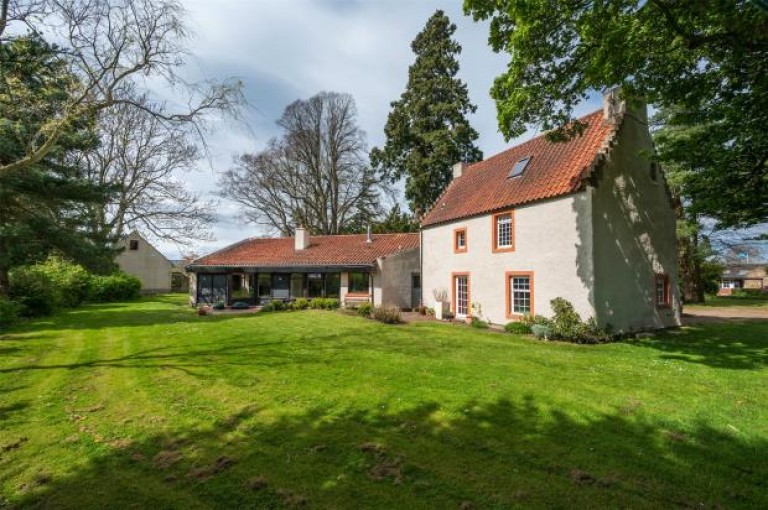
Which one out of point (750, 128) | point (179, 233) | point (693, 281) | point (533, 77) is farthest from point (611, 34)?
point (693, 281)

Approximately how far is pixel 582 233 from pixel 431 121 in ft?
70.1

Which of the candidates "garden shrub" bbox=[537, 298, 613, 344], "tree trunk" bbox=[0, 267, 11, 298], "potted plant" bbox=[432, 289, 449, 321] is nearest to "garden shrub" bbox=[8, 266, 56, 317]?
"tree trunk" bbox=[0, 267, 11, 298]

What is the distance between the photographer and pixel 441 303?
20.4 metres

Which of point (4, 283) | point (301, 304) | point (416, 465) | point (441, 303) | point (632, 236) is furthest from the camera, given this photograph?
point (301, 304)

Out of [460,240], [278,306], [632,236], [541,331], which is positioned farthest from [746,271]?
[278,306]

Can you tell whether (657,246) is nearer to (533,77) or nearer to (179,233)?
(533,77)

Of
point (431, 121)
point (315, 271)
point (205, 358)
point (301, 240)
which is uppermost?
point (431, 121)

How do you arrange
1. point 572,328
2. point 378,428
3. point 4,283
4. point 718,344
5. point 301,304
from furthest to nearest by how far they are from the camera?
point 301,304 → point 4,283 → point 572,328 → point 718,344 → point 378,428

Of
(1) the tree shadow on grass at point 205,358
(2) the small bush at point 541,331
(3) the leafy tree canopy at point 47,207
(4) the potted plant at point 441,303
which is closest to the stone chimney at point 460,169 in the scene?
(4) the potted plant at point 441,303

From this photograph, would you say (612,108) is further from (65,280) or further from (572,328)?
(65,280)

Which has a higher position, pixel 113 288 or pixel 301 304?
pixel 113 288

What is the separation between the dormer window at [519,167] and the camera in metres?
18.2

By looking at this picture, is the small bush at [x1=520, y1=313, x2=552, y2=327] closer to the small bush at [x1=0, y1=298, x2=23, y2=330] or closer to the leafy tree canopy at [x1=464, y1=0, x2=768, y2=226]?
the leafy tree canopy at [x1=464, y1=0, x2=768, y2=226]

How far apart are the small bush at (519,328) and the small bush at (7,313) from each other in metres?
20.2
